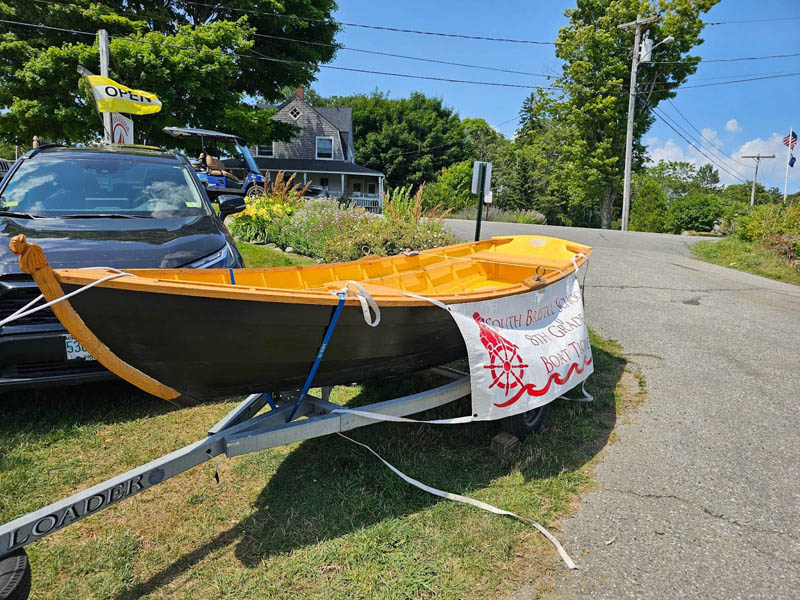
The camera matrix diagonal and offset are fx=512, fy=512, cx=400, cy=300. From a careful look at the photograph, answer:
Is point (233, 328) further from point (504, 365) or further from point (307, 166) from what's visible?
point (307, 166)

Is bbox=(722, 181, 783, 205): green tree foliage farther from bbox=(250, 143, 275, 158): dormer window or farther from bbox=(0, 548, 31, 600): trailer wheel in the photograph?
bbox=(0, 548, 31, 600): trailer wheel

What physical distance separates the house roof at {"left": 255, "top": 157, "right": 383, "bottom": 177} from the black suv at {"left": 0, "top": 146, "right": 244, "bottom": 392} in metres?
30.8

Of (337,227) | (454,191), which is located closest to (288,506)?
(337,227)

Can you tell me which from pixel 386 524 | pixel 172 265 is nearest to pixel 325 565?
pixel 386 524

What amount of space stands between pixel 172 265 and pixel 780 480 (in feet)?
13.6

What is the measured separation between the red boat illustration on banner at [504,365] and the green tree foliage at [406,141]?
45.2 m

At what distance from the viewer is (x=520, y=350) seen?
10.3 feet

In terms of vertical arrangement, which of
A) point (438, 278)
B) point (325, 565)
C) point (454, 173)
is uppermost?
point (454, 173)

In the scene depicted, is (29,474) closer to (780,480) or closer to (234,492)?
(234,492)

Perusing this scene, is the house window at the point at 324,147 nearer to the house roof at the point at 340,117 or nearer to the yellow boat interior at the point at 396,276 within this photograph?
the house roof at the point at 340,117

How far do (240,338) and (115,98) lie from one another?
1131 centimetres

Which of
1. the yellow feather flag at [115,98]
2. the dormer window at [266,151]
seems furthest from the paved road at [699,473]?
the dormer window at [266,151]

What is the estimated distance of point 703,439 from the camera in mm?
3707

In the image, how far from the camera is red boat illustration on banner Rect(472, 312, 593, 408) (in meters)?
2.96
